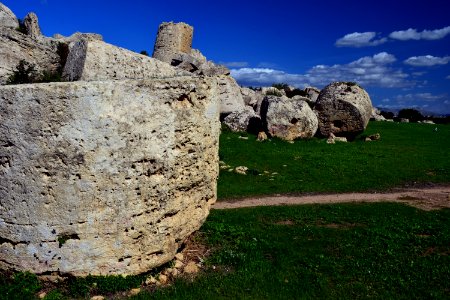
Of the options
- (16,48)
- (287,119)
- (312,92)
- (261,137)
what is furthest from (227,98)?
(312,92)

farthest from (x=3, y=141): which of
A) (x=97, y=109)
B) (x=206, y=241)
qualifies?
(x=206, y=241)

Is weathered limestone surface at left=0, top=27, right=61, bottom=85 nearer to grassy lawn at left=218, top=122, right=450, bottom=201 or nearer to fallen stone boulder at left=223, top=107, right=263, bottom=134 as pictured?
grassy lawn at left=218, top=122, right=450, bottom=201

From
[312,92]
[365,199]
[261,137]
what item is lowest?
[365,199]

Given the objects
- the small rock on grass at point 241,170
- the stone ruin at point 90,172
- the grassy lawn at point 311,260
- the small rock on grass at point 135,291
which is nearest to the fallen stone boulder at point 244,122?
the small rock on grass at point 241,170

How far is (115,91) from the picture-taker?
7.54 m

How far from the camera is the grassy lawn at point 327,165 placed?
18203mm

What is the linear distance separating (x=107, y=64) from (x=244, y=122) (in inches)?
825

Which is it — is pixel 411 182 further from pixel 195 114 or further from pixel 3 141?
pixel 3 141

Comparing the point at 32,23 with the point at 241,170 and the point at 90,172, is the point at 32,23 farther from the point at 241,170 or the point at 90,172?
the point at 90,172

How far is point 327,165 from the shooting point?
2136 cm

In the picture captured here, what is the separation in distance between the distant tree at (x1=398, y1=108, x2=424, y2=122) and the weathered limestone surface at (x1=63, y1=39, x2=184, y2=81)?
5404cm

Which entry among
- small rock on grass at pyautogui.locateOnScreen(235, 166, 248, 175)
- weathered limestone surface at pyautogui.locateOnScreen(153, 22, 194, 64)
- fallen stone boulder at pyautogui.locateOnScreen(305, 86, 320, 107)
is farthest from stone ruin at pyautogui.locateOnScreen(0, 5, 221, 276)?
fallen stone boulder at pyautogui.locateOnScreen(305, 86, 320, 107)

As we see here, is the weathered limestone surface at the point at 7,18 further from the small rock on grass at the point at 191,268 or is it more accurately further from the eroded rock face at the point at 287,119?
the small rock on grass at the point at 191,268

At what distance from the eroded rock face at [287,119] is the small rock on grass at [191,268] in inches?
764
